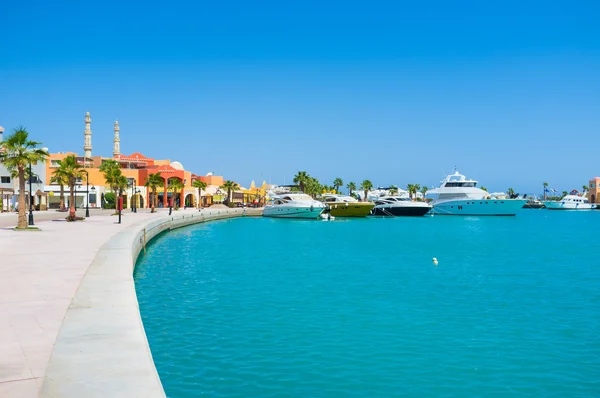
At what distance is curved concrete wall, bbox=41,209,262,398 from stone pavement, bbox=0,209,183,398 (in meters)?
0.23

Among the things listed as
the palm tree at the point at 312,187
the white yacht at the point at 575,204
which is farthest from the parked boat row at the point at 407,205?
the white yacht at the point at 575,204

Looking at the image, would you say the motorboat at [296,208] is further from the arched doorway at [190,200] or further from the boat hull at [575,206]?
the boat hull at [575,206]

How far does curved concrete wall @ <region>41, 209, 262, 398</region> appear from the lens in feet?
22.4

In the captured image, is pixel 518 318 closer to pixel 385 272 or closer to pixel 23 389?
pixel 385 272

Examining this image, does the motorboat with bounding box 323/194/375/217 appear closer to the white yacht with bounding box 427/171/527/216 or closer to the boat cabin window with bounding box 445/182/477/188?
the white yacht with bounding box 427/171/527/216

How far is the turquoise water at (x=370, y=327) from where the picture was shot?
34.2ft

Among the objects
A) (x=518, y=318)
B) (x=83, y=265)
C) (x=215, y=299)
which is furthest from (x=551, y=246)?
(x=83, y=265)

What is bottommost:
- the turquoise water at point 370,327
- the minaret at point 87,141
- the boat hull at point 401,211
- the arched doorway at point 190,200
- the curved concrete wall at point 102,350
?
the turquoise water at point 370,327

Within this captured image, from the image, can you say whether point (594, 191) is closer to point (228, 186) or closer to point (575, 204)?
point (575, 204)

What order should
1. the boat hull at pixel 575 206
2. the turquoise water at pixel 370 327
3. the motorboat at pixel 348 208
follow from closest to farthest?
the turquoise water at pixel 370 327 < the motorboat at pixel 348 208 < the boat hull at pixel 575 206

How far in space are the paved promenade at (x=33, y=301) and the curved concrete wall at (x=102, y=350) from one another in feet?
0.72

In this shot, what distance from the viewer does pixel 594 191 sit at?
16925cm

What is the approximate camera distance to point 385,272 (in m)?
25.0

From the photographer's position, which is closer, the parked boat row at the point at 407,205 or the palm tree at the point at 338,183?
the parked boat row at the point at 407,205
